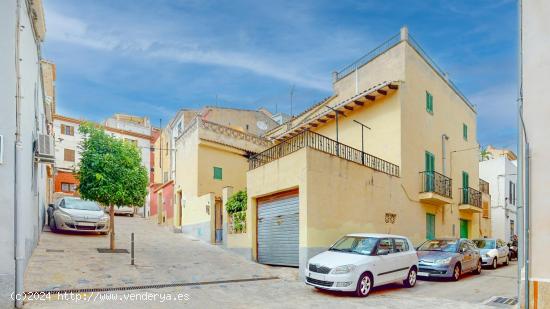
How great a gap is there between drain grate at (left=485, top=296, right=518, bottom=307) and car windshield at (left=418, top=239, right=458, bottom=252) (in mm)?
4035

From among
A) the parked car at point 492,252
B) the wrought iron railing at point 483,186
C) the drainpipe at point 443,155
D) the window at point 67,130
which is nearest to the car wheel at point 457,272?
the parked car at point 492,252

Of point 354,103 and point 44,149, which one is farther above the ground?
point 354,103

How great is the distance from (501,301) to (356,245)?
146 inches

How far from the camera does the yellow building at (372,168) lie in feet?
46.8

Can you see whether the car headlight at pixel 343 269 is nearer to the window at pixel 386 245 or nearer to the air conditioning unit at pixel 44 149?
the window at pixel 386 245

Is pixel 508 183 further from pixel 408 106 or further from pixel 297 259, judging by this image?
pixel 297 259

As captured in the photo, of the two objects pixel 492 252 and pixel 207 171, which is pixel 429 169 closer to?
pixel 492 252

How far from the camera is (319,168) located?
1398 centimetres

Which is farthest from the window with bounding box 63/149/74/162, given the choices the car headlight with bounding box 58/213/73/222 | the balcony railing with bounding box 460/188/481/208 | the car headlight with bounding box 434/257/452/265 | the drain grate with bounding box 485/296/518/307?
the drain grate with bounding box 485/296/518/307

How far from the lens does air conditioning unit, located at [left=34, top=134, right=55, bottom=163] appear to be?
1063 cm

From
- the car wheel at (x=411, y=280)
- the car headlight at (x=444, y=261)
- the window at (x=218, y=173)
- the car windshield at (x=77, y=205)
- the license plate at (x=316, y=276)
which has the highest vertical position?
the window at (x=218, y=173)

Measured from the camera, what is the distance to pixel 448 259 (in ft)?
45.3

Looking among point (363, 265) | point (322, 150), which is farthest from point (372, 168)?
point (363, 265)

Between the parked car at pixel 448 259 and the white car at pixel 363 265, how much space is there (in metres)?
1.57
